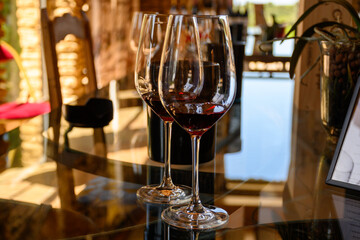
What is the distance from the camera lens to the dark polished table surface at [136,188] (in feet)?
1.93

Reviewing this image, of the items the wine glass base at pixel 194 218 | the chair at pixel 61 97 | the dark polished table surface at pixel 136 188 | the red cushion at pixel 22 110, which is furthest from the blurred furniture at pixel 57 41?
the wine glass base at pixel 194 218

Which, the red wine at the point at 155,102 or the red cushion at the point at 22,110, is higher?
the red wine at the point at 155,102

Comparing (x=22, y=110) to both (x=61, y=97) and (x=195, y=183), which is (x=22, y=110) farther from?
(x=195, y=183)

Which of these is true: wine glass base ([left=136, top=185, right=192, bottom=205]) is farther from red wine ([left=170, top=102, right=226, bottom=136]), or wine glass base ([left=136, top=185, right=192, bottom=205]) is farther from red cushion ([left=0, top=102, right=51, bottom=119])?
red cushion ([left=0, top=102, right=51, bottom=119])

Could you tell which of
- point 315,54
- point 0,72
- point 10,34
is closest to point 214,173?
point 315,54

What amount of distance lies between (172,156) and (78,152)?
0.61 ft

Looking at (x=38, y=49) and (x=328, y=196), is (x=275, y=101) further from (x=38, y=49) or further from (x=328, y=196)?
(x=38, y=49)

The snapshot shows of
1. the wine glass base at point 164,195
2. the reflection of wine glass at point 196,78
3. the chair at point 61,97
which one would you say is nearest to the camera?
the reflection of wine glass at point 196,78

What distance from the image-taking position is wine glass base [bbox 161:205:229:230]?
0.59 metres

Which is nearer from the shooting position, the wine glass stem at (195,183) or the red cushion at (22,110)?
the wine glass stem at (195,183)

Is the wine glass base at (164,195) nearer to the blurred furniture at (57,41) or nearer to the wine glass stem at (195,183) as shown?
the wine glass stem at (195,183)

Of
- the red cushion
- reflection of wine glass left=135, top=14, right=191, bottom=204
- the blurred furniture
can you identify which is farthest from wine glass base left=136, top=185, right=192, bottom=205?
the red cushion

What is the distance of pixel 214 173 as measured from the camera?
0.83 m

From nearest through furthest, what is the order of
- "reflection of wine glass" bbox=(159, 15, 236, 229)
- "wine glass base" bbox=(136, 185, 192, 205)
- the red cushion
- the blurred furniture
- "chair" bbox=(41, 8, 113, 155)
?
"reflection of wine glass" bbox=(159, 15, 236, 229) → "wine glass base" bbox=(136, 185, 192, 205) → "chair" bbox=(41, 8, 113, 155) → the blurred furniture → the red cushion
